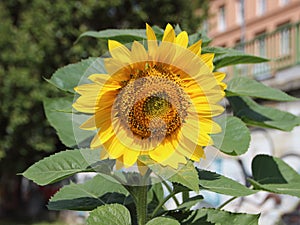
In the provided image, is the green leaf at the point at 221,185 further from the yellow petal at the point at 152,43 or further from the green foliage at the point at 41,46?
the green foliage at the point at 41,46

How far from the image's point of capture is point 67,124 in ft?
2.83

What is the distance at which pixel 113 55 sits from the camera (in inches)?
23.6

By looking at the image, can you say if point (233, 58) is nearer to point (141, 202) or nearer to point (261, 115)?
point (261, 115)

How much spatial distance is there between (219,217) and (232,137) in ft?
0.39

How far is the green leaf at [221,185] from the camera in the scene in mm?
668

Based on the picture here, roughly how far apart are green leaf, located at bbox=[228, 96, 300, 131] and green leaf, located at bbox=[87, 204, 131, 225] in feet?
0.96

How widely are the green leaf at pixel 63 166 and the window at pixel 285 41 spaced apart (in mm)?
4733

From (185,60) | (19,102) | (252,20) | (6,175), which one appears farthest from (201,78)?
(252,20)

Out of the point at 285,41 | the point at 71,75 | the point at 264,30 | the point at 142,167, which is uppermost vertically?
the point at 264,30

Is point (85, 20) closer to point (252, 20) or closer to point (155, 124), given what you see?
point (155, 124)

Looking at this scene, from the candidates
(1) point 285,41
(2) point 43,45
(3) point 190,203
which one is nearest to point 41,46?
(2) point 43,45

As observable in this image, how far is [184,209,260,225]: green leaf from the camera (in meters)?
0.74

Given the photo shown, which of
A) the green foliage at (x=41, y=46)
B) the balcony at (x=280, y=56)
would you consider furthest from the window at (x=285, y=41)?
the green foliage at (x=41, y=46)

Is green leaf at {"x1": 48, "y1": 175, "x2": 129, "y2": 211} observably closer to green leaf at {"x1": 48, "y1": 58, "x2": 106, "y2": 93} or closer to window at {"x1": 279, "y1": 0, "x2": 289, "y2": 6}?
green leaf at {"x1": 48, "y1": 58, "x2": 106, "y2": 93}
